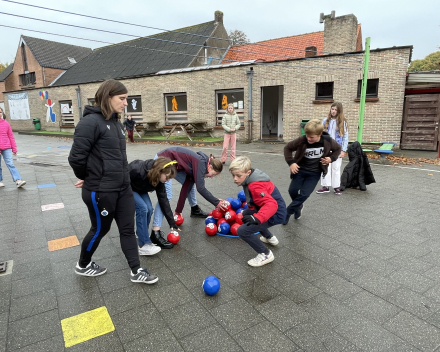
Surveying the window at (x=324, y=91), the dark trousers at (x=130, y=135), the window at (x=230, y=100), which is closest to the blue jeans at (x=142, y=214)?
the window at (x=324, y=91)

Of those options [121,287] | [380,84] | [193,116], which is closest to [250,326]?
[121,287]

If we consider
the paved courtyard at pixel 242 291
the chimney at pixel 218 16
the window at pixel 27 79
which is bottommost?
the paved courtyard at pixel 242 291

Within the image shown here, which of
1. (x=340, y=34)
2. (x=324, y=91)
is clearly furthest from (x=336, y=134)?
(x=340, y=34)

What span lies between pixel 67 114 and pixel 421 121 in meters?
25.6

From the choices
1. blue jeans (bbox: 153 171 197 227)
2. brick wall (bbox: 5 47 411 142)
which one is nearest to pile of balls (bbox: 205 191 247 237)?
blue jeans (bbox: 153 171 197 227)

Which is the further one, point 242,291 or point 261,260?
point 261,260

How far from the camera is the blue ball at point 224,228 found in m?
4.43

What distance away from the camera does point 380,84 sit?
1326 cm

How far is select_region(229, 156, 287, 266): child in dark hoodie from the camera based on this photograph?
3287 mm

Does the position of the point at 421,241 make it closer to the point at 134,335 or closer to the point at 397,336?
the point at 397,336

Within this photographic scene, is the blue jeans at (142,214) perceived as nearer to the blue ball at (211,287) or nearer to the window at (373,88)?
the blue ball at (211,287)

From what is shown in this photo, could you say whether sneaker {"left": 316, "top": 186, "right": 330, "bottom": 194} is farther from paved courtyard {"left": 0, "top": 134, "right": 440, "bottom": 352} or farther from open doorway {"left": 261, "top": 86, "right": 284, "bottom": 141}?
open doorway {"left": 261, "top": 86, "right": 284, "bottom": 141}

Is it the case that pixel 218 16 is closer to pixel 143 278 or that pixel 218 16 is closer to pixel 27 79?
pixel 27 79

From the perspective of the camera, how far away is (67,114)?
26359 millimetres
